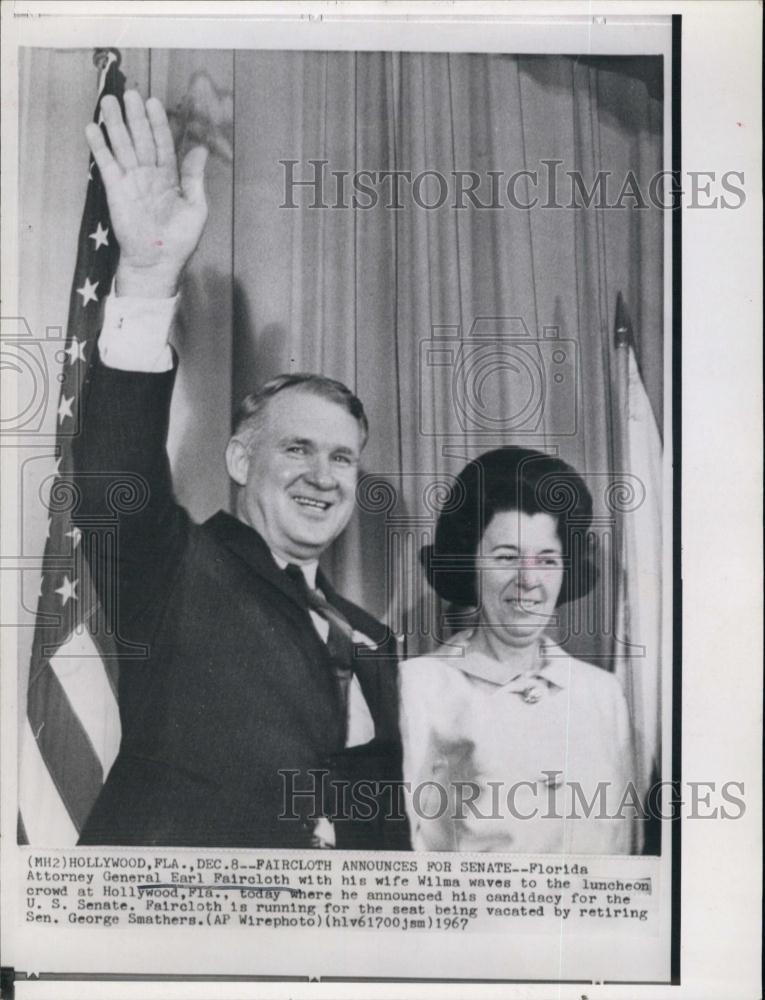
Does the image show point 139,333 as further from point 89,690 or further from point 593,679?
point 593,679

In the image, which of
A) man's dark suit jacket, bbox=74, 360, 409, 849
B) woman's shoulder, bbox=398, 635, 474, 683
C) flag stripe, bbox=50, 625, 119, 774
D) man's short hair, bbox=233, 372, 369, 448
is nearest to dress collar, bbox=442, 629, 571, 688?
woman's shoulder, bbox=398, 635, 474, 683

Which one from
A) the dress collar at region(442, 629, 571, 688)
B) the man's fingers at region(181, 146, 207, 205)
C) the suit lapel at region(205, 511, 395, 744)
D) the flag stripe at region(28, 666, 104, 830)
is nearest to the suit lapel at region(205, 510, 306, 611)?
the suit lapel at region(205, 511, 395, 744)

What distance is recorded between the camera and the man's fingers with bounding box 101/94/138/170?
165 centimetres

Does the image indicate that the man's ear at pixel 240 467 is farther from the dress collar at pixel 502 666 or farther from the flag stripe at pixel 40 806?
the flag stripe at pixel 40 806

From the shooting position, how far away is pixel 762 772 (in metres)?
1.62

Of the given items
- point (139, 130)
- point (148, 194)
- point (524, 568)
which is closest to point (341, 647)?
Answer: point (524, 568)

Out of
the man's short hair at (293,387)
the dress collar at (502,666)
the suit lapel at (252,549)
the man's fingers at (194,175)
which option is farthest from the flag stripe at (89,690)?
the man's fingers at (194,175)

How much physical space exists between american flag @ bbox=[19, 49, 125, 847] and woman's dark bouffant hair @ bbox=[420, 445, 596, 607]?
606mm

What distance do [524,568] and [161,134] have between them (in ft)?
3.28

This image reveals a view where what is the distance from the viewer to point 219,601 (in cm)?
164

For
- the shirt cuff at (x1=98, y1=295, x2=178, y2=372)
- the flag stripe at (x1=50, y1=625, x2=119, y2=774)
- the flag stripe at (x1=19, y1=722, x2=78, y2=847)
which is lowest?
the flag stripe at (x1=19, y1=722, x2=78, y2=847)

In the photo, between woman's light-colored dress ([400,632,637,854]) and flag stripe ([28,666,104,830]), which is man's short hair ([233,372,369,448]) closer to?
woman's light-colored dress ([400,632,637,854])

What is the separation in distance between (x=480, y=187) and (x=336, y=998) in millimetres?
1439

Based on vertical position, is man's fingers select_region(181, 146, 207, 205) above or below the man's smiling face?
above
